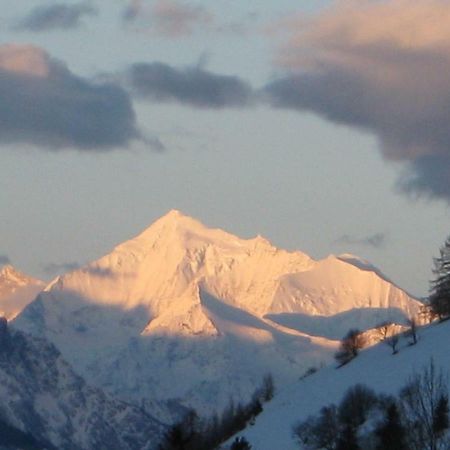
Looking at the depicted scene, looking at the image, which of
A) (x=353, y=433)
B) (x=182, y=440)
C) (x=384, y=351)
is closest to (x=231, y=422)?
(x=384, y=351)

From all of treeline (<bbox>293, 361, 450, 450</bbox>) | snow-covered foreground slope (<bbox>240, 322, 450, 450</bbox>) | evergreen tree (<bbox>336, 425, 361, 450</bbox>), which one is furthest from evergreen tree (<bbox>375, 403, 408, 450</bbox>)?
snow-covered foreground slope (<bbox>240, 322, 450, 450</bbox>)

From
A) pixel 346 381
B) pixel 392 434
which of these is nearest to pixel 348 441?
pixel 392 434

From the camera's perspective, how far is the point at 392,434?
3735 inches

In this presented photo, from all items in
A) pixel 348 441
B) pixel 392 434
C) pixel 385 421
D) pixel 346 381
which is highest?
pixel 346 381

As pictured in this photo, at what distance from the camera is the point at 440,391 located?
351ft

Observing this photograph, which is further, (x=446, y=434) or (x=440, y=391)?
(x=440, y=391)

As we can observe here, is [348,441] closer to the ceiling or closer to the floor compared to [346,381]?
closer to the floor

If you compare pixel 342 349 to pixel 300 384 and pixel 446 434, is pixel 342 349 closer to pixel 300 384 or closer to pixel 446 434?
pixel 300 384

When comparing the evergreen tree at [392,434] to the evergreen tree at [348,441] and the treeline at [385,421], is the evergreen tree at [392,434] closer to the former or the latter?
the treeline at [385,421]

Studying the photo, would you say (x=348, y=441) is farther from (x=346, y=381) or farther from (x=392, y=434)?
(x=346, y=381)

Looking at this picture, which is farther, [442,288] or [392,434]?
[442,288]

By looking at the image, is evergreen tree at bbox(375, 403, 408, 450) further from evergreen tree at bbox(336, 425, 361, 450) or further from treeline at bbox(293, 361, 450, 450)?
evergreen tree at bbox(336, 425, 361, 450)

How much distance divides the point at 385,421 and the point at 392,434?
5.94 m

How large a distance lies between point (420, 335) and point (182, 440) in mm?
58110
